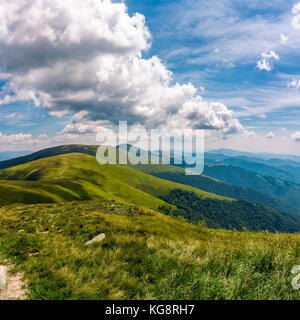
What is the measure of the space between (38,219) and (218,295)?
1484cm

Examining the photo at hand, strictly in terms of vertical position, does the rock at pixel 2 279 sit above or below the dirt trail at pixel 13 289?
above

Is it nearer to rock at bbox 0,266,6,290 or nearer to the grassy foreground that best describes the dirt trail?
rock at bbox 0,266,6,290

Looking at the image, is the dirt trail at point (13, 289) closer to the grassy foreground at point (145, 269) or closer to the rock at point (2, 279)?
the rock at point (2, 279)

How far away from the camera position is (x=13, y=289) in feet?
18.7

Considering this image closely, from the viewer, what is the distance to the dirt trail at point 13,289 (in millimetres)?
5383

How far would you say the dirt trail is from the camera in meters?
5.38

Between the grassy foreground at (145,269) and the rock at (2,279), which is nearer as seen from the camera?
the grassy foreground at (145,269)

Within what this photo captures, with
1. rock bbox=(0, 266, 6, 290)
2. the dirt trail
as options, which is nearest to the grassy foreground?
the dirt trail

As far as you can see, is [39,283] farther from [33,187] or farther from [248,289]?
[33,187]

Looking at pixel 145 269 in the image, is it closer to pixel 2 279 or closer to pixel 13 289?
pixel 13 289

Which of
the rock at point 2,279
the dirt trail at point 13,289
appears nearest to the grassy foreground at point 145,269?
the dirt trail at point 13,289

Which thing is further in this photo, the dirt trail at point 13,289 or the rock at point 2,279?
the rock at point 2,279
